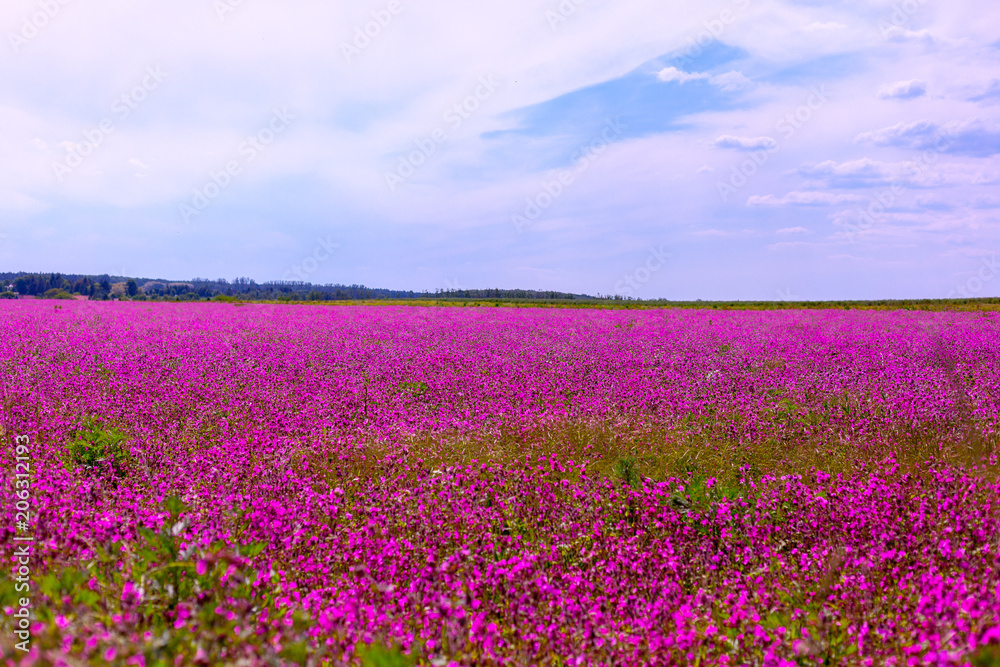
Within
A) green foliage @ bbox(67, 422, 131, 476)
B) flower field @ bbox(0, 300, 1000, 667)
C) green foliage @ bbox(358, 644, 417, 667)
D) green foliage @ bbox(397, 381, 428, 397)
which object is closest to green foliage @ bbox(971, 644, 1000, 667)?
flower field @ bbox(0, 300, 1000, 667)

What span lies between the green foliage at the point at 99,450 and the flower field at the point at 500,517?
20 millimetres

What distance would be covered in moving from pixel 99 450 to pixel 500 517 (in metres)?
3.18

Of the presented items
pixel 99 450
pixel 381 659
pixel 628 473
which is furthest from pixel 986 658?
pixel 99 450

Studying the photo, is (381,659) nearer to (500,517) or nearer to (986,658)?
(986,658)

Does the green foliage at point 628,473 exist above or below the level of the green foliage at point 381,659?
below

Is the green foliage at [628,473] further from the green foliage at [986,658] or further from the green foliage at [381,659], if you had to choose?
the green foliage at [381,659]

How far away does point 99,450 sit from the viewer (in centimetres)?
420

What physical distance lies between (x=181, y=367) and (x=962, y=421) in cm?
897

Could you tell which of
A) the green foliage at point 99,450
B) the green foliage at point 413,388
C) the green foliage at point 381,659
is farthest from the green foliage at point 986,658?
the green foliage at point 413,388

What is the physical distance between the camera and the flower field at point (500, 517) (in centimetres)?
204

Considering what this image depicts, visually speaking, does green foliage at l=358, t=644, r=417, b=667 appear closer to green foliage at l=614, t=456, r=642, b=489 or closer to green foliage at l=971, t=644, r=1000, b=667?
green foliage at l=971, t=644, r=1000, b=667

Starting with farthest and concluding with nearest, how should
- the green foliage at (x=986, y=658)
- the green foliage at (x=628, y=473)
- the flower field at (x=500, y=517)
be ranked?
the green foliage at (x=628, y=473) < the flower field at (x=500, y=517) < the green foliage at (x=986, y=658)

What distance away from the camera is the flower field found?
2.04 meters

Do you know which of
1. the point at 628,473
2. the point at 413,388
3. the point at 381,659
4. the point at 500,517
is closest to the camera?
the point at 381,659
